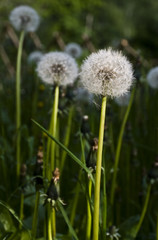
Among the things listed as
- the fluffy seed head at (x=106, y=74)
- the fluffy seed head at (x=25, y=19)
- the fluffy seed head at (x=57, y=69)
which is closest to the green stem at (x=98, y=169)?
the fluffy seed head at (x=106, y=74)

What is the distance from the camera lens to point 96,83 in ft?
3.50

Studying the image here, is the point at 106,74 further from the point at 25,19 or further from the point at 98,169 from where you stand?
the point at 25,19

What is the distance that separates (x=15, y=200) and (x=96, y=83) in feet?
3.02

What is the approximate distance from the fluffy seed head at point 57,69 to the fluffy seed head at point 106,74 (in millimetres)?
577

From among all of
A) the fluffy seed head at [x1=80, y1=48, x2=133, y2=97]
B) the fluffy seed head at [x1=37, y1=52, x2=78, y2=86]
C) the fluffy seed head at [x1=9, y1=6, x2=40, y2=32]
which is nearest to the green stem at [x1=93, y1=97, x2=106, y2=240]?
the fluffy seed head at [x1=80, y1=48, x2=133, y2=97]

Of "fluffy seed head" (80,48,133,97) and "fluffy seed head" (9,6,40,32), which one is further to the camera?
"fluffy seed head" (9,6,40,32)

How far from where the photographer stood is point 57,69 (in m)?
1.75

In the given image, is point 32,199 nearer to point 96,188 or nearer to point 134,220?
point 134,220

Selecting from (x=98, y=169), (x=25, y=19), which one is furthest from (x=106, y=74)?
(x=25, y=19)

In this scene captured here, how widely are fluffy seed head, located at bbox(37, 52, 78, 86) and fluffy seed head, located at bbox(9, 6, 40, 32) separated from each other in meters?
0.88

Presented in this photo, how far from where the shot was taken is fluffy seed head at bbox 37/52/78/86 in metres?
1.71

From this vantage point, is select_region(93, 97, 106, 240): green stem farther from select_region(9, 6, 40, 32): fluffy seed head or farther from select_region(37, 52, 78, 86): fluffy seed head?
select_region(9, 6, 40, 32): fluffy seed head

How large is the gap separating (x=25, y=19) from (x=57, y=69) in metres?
1.03

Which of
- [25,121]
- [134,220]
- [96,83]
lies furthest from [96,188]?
[25,121]
